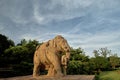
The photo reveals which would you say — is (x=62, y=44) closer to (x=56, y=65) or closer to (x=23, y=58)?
(x=56, y=65)

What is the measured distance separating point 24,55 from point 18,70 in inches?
179

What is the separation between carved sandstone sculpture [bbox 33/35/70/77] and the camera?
6961mm

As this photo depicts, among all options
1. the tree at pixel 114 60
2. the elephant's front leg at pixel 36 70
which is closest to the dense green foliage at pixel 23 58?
the elephant's front leg at pixel 36 70

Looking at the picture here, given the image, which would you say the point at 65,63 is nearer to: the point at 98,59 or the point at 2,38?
the point at 2,38

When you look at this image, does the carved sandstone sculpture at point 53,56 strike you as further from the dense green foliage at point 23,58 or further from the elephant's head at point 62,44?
the dense green foliage at point 23,58

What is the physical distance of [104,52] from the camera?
54781 mm

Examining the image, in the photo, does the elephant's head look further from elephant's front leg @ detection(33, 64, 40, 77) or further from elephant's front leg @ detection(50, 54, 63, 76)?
elephant's front leg @ detection(33, 64, 40, 77)

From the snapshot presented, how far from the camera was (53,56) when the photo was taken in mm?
7031

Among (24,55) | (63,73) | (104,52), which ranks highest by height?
(104,52)

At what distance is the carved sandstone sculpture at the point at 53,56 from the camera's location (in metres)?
6.96

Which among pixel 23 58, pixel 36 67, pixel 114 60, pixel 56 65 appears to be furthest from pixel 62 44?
pixel 114 60

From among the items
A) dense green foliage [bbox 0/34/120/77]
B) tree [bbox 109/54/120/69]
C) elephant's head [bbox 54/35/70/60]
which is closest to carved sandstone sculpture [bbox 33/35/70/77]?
elephant's head [bbox 54/35/70/60]

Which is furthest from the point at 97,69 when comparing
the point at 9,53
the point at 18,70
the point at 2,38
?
the point at 18,70

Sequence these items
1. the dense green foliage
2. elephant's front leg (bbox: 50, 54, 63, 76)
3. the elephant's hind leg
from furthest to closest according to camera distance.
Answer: the dense green foliage
the elephant's hind leg
elephant's front leg (bbox: 50, 54, 63, 76)
